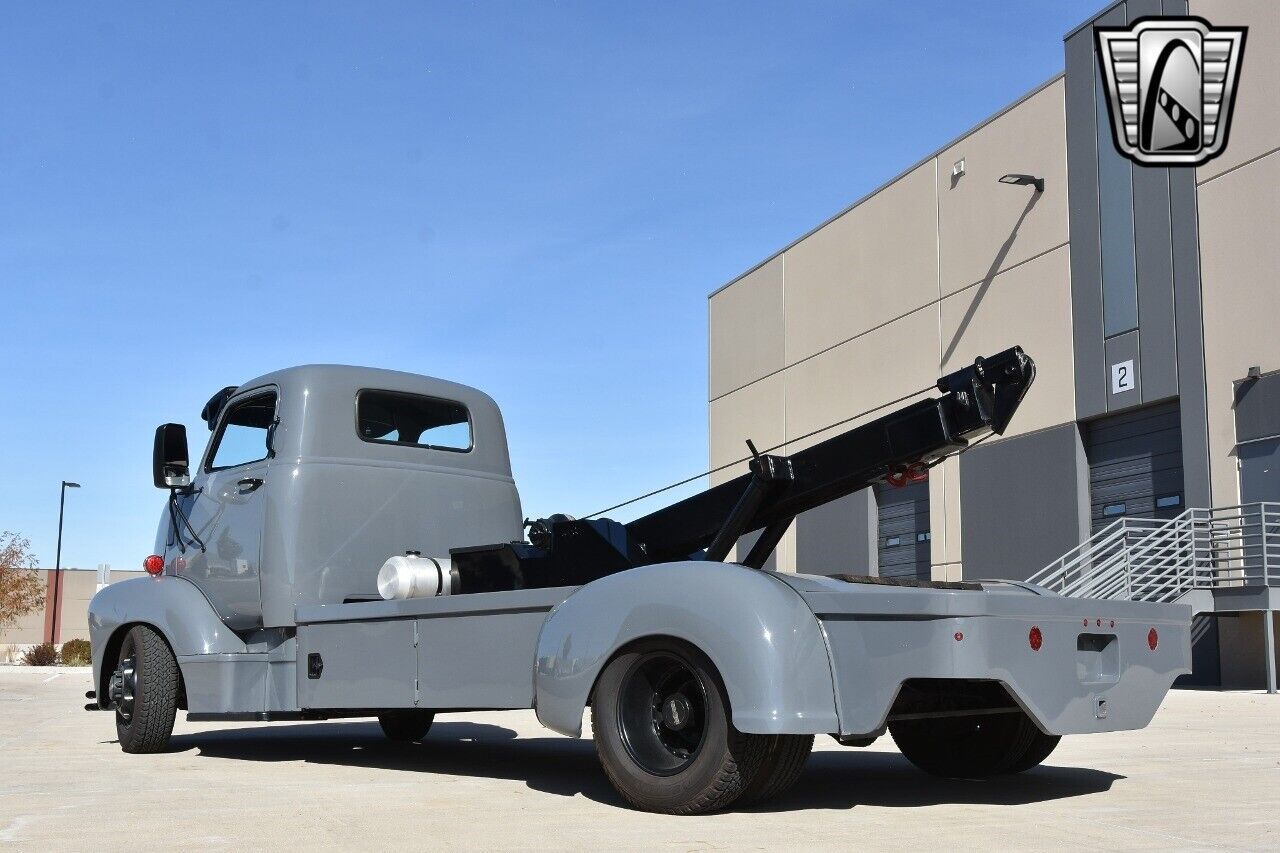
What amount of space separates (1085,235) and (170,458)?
62.1 feet

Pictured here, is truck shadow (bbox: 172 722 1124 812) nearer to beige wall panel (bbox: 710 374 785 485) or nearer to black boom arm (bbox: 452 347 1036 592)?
black boom arm (bbox: 452 347 1036 592)

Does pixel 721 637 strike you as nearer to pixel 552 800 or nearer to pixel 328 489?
pixel 552 800

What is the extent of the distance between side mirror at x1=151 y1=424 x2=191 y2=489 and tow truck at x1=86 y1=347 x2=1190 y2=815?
1cm

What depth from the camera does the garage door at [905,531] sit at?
28.5 meters

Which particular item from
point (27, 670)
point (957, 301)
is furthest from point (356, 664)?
point (27, 670)

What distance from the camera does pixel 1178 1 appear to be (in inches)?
871

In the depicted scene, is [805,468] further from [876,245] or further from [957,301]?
[876,245]

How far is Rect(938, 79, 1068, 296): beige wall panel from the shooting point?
2506 centimetres

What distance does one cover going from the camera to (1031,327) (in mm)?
25453

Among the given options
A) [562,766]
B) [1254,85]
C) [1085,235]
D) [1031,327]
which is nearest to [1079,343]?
[1031,327]

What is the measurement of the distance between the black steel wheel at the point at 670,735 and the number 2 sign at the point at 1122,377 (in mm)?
18985

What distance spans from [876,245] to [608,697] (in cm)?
2474

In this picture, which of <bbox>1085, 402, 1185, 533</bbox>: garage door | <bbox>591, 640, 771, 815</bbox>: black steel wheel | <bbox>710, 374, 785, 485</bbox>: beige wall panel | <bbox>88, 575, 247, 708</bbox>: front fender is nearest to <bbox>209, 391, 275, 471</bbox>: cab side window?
<bbox>88, 575, 247, 708</bbox>: front fender

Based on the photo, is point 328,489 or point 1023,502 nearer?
point 328,489
